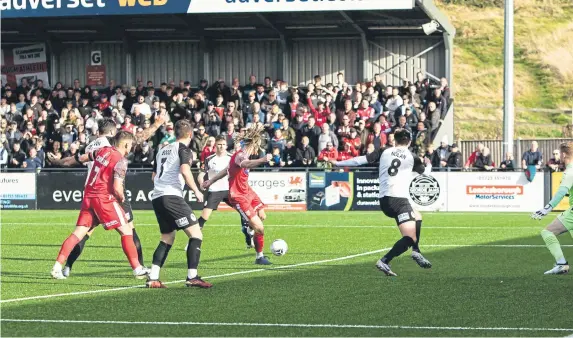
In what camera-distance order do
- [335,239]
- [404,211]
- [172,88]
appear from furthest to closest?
1. [172,88]
2. [335,239]
3. [404,211]

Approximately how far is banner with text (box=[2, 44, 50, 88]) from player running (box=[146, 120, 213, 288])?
30.8 metres

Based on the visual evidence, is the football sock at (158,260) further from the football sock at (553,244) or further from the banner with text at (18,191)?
the banner with text at (18,191)

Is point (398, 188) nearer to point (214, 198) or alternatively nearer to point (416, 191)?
point (214, 198)

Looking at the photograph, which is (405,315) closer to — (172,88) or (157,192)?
(157,192)

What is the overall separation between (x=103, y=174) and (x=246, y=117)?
73.7 ft

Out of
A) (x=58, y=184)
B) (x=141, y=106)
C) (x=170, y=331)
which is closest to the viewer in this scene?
(x=170, y=331)

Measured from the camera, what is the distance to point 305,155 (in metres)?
32.4

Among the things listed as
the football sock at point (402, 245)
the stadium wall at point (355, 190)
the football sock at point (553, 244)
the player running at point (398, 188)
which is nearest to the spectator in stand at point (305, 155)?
the stadium wall at point (355, 190)

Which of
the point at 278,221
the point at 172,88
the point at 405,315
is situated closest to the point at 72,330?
the point at 405,315

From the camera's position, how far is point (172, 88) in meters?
38.5

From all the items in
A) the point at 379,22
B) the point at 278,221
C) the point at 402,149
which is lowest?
the point at 278,221

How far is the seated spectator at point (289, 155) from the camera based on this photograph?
32.5 metres

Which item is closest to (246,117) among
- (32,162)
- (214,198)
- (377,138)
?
(377,138)

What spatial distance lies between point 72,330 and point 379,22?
3054 centimetres
